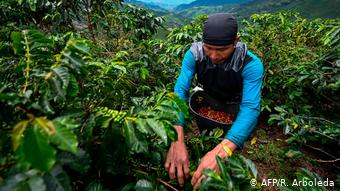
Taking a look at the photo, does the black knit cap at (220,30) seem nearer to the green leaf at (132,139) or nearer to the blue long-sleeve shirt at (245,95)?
the blue long-sleeve shirt at (245,95)

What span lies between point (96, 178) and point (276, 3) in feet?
387

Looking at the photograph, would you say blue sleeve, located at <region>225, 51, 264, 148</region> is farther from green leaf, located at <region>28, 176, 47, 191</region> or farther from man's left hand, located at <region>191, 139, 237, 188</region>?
green leaf, located at <region>28, 176, 47, 191</region>

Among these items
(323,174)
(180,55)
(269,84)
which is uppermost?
(180,55)

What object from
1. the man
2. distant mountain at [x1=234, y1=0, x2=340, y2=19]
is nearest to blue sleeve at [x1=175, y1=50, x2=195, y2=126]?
the man

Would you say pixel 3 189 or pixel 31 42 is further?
pixel 31 42

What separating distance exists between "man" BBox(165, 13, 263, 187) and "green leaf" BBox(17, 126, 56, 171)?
3.21 ft

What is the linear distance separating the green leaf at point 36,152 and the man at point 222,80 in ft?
3.21

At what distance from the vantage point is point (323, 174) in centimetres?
410

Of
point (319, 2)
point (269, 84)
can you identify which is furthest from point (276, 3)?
point (269, 84)

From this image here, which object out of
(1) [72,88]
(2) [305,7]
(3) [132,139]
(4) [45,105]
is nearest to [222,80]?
(3) [132,139]

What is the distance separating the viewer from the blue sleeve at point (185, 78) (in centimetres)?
268

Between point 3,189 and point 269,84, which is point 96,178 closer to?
point 3,189

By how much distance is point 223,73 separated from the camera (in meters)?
2.85

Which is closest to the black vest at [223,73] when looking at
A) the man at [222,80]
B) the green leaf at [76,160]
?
the man at [222,80]
